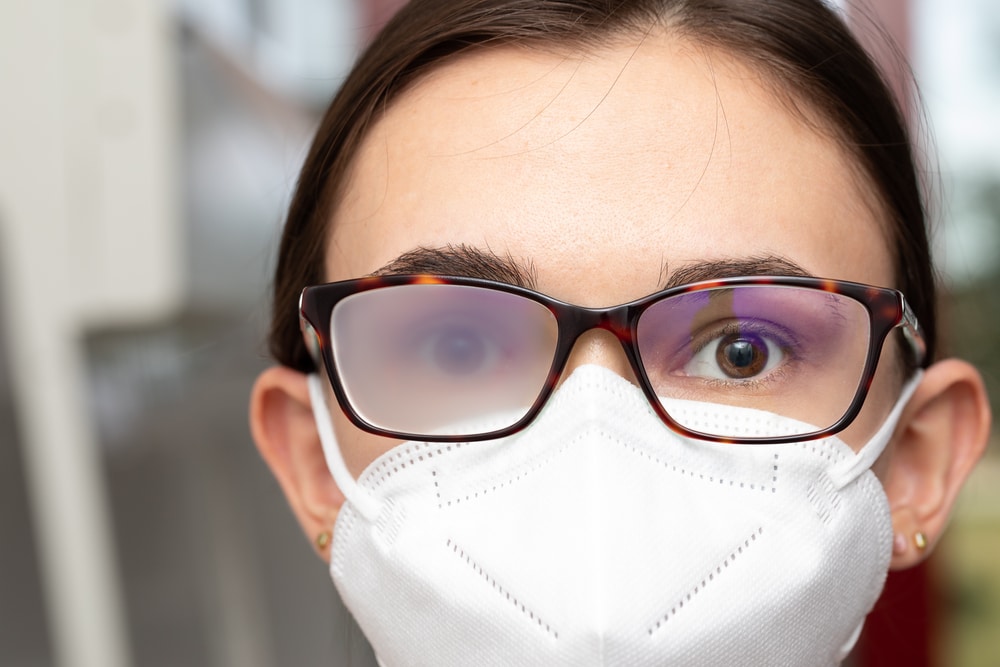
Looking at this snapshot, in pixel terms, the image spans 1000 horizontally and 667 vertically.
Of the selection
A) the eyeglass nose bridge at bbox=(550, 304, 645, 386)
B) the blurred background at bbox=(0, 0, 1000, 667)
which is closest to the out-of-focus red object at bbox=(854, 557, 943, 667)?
the blurred background at bbox=(0, 0, 1000, 667)

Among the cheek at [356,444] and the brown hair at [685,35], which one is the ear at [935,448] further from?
the cheek at [356,444]

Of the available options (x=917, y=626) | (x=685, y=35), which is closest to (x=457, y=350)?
(x=685, y=35)

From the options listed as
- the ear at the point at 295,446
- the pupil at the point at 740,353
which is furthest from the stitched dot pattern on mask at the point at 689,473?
the ear at the point at 295,446

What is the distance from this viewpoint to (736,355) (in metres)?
0.90

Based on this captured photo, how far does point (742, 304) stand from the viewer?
0.88m

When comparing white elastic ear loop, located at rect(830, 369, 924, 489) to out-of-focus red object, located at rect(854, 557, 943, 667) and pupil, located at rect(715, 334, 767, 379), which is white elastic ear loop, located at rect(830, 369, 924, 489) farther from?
out-of-focus red object, located at rect(854, 557, 943, 667)

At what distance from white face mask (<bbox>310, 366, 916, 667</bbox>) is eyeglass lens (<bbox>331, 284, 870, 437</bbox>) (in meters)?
0.02

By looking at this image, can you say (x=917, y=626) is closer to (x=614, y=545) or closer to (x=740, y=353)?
(x=740, y=353)

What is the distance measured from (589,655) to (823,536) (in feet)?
0.76

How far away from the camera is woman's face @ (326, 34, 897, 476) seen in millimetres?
875

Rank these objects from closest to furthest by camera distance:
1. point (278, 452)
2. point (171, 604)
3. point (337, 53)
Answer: point (278, 452) → point (171, 604) → point (337, 53)

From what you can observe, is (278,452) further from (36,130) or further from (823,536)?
(36,130)

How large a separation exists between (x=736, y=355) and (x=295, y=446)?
469mm

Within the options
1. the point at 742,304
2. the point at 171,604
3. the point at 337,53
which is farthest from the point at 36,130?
the point at 337,53
